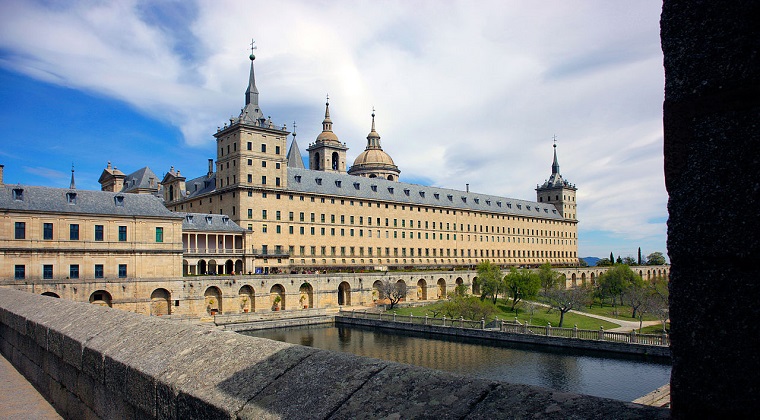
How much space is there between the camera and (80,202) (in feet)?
151

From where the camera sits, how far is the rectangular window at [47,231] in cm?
4391

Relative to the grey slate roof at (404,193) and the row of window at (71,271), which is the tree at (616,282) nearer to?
the grey slate roof at (404,193)

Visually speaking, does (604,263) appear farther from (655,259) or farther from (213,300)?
(213,300)

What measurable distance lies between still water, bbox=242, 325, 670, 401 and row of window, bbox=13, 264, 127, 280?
1298cm

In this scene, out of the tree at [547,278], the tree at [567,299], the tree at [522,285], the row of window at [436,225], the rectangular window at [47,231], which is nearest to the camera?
the rectangular window at [47,231]

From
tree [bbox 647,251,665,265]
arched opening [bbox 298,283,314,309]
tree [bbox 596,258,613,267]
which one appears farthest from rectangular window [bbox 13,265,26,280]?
tree [bbox 647,251,665,265]

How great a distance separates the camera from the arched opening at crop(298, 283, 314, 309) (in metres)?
61.7

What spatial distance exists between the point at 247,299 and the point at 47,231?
19253 millimetres

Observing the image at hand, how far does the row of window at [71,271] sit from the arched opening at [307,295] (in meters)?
19.9

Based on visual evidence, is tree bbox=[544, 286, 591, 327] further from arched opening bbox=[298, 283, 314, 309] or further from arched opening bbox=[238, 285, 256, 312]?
arched opening bbox=[238, 285, 256, 312]

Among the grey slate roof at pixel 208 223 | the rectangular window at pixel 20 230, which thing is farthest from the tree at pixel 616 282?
the rectangular window at pixel 20 230

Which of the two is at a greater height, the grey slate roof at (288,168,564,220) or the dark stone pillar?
the grey slate roof at (288,168,564,220)

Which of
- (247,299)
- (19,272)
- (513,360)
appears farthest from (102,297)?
(513,360)

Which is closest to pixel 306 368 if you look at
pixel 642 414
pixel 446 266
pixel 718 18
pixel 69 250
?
pixel 642 414
